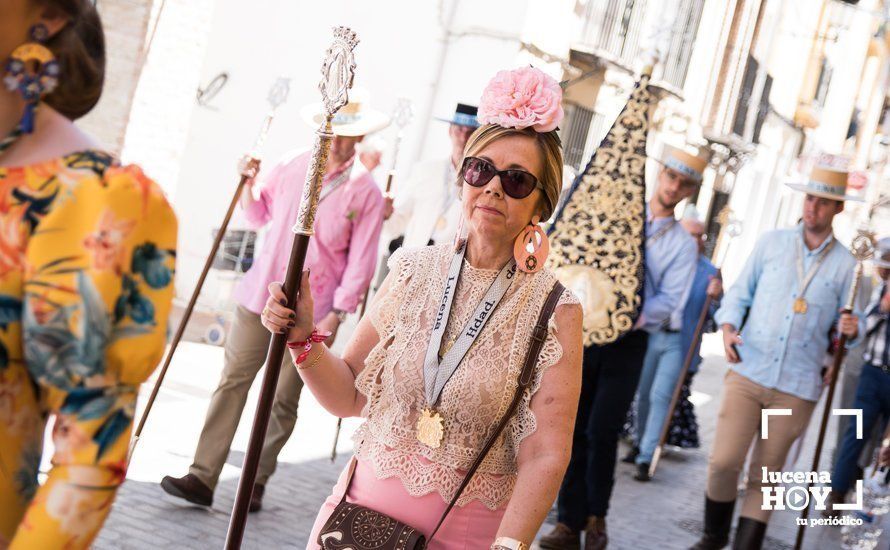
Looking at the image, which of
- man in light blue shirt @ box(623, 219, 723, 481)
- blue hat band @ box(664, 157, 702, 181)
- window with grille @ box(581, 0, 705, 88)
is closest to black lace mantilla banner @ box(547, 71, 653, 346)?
blue hat band @ box(664, 157, 702, 181)

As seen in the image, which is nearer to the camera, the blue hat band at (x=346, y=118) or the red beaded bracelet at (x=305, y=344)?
the red beaded bracelet at (x=305, y=344)

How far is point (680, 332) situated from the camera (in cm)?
1168

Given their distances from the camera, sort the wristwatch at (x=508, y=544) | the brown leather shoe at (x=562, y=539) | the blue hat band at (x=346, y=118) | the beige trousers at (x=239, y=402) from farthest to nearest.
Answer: the brown leather shoe at (x=562, y=539)
the blue hat band at (x=346, y=118)
the beige trousers at (x=239, y=402)
the wristwatch at (x=508, y=544)

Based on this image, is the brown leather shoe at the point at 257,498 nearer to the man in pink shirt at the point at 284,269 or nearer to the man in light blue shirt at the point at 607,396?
the man in pink shirt at the point at 284,269

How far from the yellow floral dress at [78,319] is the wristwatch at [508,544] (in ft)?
4.50

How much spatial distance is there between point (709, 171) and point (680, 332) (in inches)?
674

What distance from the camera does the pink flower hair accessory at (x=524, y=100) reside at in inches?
136

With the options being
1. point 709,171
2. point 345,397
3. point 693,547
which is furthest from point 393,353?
point 709,171

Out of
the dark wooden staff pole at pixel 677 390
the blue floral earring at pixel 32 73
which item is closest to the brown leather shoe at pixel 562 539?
the dark wooden staff pole at pixel 677 390

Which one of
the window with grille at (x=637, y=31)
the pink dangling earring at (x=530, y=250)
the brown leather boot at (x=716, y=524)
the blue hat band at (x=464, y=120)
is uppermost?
the window with grille at (x=637, y=31)

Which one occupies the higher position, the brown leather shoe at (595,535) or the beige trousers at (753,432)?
the beige trousers at (753,432)

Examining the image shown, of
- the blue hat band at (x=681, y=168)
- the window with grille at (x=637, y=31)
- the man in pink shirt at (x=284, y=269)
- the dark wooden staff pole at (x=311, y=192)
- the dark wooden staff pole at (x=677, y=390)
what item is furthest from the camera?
the window with grille at (x=637, y=31)

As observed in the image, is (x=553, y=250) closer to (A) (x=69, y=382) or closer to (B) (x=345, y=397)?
(B) (x=345, y=397)

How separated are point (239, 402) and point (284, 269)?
78cm
